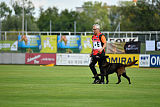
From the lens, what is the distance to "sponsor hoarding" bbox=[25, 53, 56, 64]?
35.8 meters

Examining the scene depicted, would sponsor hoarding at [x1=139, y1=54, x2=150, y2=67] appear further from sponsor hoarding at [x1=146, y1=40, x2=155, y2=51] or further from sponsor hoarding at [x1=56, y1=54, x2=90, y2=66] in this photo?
sponsor hoarding at [x1=56, y1=54, x2=90, y2=66]

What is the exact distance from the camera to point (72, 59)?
34.9 meters

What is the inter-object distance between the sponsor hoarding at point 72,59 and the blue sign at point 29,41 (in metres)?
4.49

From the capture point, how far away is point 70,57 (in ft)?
115

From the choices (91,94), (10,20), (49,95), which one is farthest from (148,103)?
(10,20)

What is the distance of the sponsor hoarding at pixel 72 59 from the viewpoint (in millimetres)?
34503

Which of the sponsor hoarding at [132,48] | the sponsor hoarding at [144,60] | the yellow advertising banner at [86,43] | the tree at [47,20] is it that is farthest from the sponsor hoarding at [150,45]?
the tree at [47,20]

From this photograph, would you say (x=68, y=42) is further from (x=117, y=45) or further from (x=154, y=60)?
(x=154, y=60)

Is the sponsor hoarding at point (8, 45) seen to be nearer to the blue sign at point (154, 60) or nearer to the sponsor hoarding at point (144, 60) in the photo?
the sponsor hoarding at point (144, 60)

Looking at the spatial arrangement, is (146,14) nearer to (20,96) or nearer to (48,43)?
(48,43)

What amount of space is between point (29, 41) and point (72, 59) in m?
6.41

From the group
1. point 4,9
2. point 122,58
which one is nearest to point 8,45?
point 122,58

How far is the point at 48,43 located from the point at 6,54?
410cm

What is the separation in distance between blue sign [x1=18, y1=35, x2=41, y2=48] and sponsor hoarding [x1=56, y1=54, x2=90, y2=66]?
449cm
